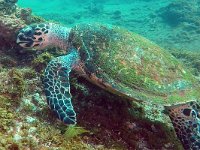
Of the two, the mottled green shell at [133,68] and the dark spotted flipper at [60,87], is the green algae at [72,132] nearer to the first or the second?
the dark spotted flipper at [60,87]

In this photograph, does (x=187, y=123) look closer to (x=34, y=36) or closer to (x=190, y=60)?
(x=34, y=36)

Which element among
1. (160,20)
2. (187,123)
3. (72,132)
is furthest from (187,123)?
(160,20)

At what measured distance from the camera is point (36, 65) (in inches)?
191

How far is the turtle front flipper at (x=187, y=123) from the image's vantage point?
4027mm

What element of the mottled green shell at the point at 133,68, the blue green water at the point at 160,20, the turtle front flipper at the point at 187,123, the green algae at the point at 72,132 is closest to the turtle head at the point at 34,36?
the mottled green shell at the point at 133,68

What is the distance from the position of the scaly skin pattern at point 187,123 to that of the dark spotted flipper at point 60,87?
172cm

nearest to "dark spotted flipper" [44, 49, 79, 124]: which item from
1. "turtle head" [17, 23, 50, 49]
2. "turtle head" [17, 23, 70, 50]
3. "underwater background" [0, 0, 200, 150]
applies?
"underwater background" [0, 0, 200, 150]

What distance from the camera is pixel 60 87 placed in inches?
161

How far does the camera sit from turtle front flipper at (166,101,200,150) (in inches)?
159

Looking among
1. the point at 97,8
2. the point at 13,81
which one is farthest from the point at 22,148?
the point at 97,8

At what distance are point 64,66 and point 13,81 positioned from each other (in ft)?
3.07

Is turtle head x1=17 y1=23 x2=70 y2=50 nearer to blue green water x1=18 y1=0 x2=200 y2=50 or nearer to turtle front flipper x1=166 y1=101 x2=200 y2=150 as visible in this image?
turtle front flipper x1=166 y1=101 x2=200 y2=150

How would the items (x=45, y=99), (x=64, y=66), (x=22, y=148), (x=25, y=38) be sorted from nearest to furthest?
(x=22, y=148)
(x=45, y=99)
(x=64, y=66)
(x=25, y=38)

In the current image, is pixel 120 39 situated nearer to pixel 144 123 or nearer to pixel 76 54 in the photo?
pixel 76 54
